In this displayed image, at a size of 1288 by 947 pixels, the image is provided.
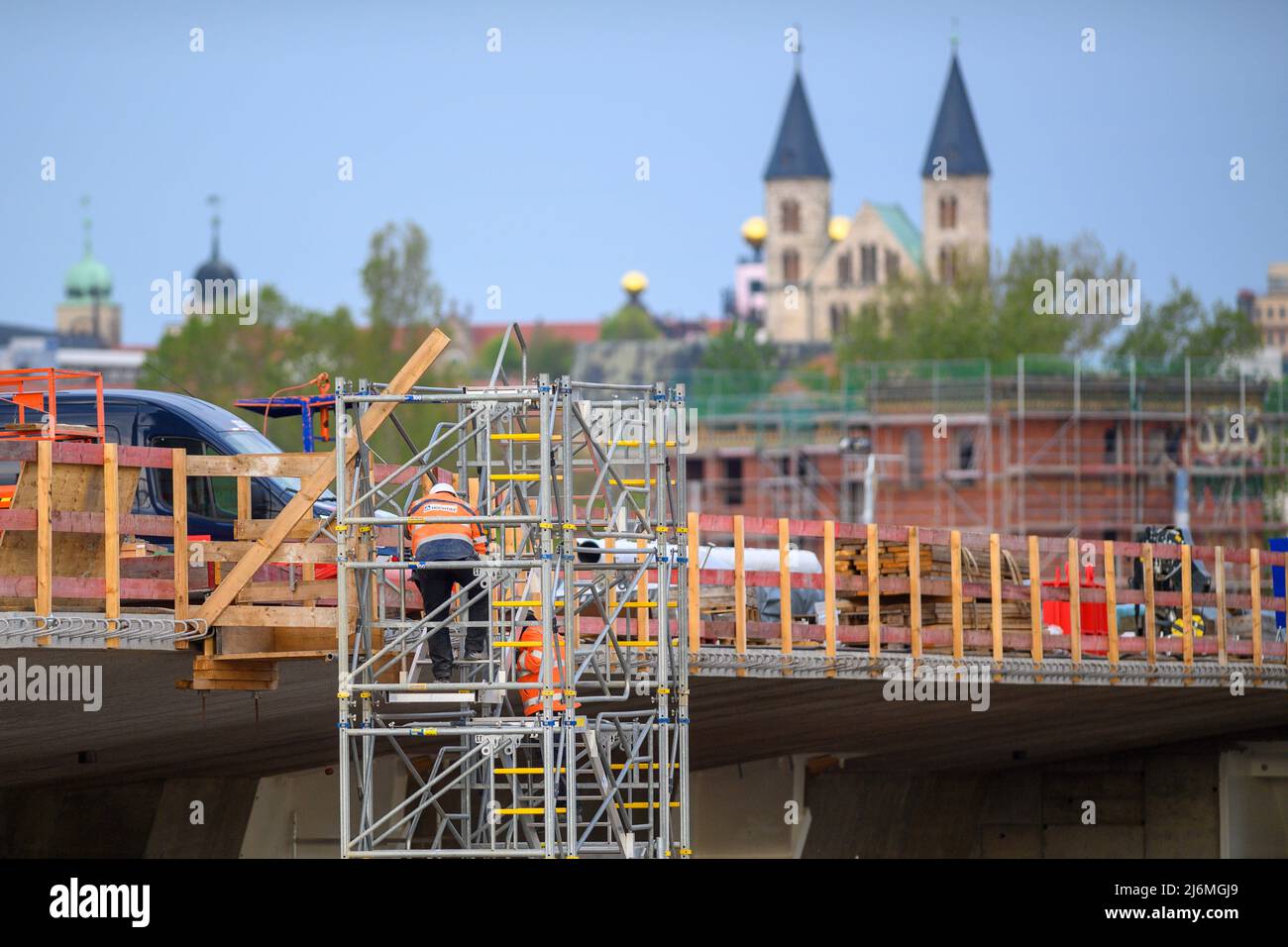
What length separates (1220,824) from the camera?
111ft

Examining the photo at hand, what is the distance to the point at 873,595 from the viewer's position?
74.2 feet

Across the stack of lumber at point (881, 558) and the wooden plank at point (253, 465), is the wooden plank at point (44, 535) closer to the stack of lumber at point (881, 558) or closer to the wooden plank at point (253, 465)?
the wooden plank at point (253, 465)

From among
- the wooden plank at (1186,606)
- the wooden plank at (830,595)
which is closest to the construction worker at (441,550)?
the wooden plank at (830,595)

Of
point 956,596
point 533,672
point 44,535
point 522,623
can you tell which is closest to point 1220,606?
point 956,596

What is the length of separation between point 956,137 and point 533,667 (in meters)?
147

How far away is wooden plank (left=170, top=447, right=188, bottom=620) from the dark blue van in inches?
141

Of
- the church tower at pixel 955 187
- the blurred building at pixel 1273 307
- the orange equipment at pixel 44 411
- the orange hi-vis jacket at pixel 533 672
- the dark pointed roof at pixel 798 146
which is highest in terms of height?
the dark pointed roof at pixel 798 146

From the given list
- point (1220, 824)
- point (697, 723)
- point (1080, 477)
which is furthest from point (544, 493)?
point (1080, 477)

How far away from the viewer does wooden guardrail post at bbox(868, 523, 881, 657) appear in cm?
2253

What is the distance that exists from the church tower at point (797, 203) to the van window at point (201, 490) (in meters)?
161

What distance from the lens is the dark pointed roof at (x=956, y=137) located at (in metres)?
161

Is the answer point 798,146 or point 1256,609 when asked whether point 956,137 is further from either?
point 1256,609

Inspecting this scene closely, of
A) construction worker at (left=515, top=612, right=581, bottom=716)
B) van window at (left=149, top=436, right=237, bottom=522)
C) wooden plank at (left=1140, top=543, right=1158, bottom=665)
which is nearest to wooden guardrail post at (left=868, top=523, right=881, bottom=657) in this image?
construction worker at (left=515, top=612, right=581, bottom=716)
